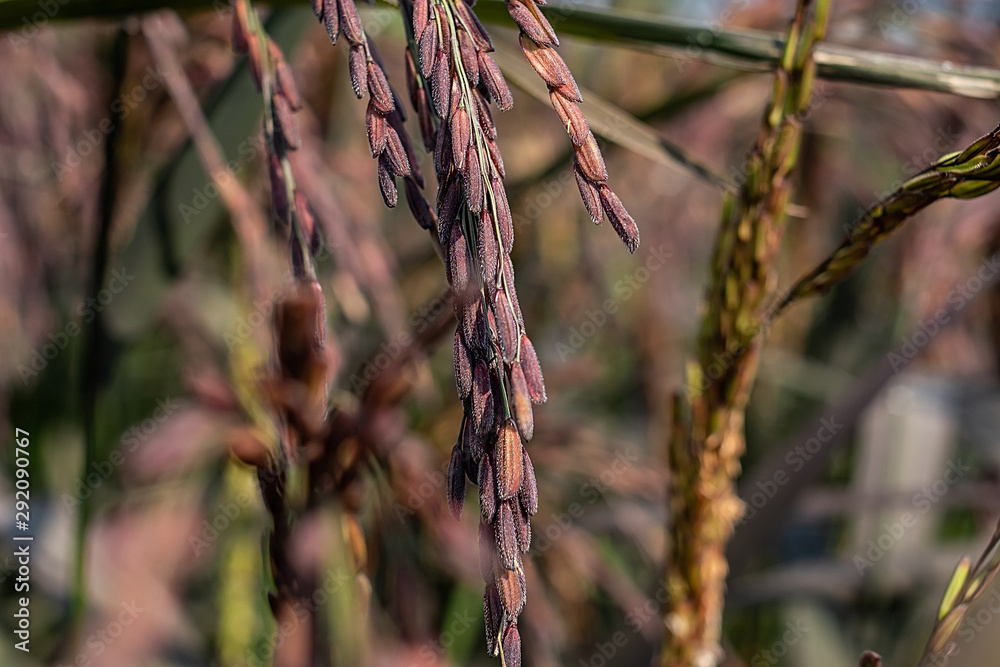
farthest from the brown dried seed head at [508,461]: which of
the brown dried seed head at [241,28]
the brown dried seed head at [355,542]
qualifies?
the brown dried seed head at [241,28]

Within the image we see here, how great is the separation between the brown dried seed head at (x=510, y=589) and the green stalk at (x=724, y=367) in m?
0.31

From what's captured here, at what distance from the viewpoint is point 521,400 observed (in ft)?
1.23

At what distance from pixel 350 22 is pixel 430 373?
3.60 ft

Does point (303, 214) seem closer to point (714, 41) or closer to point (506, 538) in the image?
point (506, 538)

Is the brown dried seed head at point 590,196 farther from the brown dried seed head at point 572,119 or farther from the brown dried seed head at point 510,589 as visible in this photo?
the brown dried seed head at point 510,589

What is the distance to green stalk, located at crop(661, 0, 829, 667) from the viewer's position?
1.90 feet

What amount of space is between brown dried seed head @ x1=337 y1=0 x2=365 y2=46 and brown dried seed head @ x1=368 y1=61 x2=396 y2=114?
0.02 m

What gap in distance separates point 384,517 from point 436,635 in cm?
39

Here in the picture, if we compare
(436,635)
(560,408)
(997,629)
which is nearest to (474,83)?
(997,629)

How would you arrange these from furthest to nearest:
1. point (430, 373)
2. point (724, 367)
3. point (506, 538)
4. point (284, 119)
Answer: point (430, 373) < point (724, 367) < point (284, 119) < point (506, 538)

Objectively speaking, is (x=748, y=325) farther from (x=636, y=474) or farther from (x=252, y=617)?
(x=252, y=617)

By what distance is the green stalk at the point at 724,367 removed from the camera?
0.58 meters

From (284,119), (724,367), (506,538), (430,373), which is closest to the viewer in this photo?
(506,538)

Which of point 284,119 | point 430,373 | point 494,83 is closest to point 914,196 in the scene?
point 494,83
